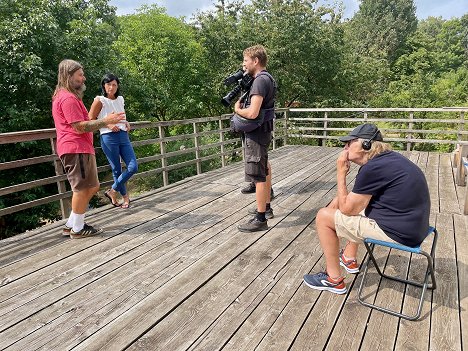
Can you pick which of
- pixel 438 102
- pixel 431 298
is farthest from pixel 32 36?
pixel 438 102

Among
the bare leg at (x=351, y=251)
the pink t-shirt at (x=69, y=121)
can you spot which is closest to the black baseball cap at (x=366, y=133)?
the bare leg at (x=351, y=251)

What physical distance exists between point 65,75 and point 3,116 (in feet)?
23.0

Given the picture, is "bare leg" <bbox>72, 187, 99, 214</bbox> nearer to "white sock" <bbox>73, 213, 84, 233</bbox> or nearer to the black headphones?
"white sock" <bbox>73, 213, 84, 233</bbox>

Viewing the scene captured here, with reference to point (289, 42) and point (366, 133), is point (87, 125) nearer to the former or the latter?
point (366, 133)

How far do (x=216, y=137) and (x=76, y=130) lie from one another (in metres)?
10.8

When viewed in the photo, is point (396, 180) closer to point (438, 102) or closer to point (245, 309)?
point (245, 309)

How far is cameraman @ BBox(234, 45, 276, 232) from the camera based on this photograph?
3.04 m

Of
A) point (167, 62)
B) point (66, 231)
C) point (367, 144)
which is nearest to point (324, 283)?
point (367, 144)

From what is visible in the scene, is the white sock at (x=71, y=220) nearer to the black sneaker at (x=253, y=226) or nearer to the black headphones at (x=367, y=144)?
the black sneaker at (x=253, y=226)

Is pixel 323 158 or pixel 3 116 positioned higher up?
pixel 3 116

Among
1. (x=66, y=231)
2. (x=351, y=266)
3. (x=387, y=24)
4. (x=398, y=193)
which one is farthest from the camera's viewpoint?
(x=387, y=24)

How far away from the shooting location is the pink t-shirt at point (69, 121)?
9.48ft

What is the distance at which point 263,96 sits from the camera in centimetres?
303

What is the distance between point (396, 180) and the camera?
195 centimetres
